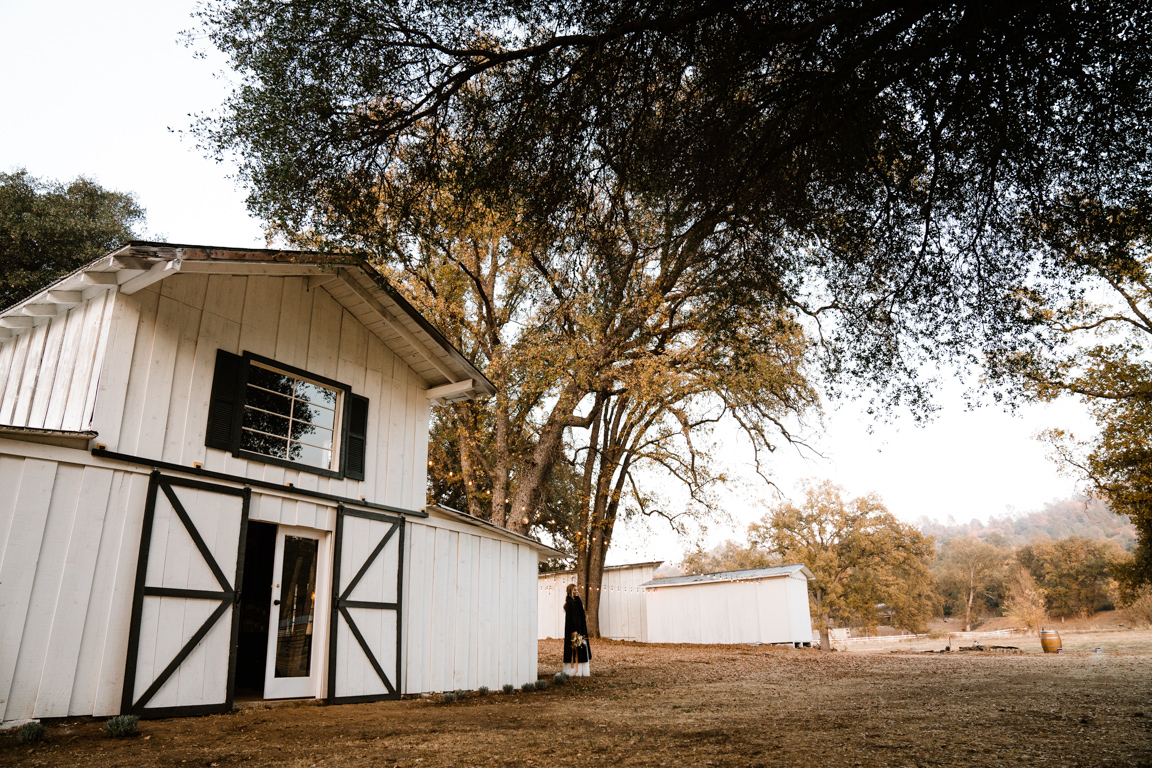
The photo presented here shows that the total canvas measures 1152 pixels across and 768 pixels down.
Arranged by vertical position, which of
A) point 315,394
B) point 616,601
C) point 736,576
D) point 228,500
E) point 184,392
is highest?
point 315,394

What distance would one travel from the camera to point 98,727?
5.72m

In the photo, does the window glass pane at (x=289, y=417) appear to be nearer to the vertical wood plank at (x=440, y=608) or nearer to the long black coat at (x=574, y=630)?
the vertical wood plank at (x=440, y=608)

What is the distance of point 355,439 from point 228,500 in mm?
1940

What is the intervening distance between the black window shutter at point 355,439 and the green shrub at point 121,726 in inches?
146

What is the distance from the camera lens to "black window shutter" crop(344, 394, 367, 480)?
29.2ft

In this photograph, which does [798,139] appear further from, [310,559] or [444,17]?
[310,559]

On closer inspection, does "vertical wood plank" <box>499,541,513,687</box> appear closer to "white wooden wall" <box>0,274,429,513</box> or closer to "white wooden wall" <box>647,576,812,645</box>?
"white wooden wall" <box>0,274,429,513</box>

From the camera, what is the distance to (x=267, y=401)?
8.27 metres

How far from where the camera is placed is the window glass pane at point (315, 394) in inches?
341

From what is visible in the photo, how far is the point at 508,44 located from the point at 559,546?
2189 cm

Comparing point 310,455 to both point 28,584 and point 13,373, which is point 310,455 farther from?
point 13,373

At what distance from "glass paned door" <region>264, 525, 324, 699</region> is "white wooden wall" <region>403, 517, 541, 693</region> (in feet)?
4.29

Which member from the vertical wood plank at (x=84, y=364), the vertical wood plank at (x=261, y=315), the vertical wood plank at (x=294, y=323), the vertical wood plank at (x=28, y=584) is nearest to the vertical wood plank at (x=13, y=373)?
the vertical wood plank at (x=84, y=364)

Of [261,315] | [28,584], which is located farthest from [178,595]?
[261,315]
